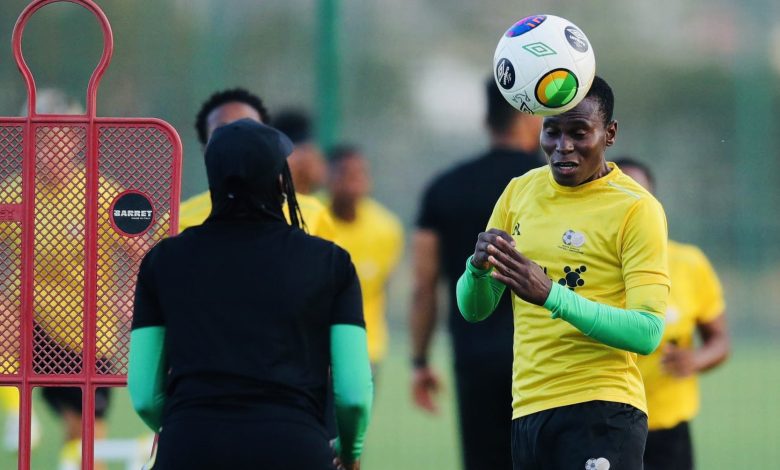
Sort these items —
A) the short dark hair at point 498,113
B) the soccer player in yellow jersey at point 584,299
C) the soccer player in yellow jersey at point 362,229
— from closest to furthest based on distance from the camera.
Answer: the soccer player in yellow jersey at point 584,299 < the short dark hair at point 498,113 < the soccer player in yellow jersey at point 362,229

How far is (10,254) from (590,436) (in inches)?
81.8

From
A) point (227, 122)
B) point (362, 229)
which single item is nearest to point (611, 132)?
point (227, 122)

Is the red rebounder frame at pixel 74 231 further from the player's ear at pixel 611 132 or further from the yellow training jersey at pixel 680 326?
the yellow training jersey at pixel 680 326

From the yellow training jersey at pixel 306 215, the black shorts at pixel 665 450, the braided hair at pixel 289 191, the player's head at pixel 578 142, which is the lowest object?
the black shorts at pixel 665 450

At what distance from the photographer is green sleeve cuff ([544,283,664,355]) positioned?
3873mm

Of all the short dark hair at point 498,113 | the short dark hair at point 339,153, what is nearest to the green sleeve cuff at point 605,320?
the short dark hair at point 498,113

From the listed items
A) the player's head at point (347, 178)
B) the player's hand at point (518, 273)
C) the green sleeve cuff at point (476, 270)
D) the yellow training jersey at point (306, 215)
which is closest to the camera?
the player's hand at point (518, 273)

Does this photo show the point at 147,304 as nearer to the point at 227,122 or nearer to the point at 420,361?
the point at 227,122

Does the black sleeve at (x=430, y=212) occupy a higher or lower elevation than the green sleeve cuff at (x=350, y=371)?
higher

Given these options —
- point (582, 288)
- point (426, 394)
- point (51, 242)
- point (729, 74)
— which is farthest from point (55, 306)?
point (729, 74)

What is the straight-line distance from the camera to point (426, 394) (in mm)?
6684

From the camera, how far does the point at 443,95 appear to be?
13.1m

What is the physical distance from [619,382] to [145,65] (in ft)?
26.8

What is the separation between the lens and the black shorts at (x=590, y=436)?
4.06 meters
